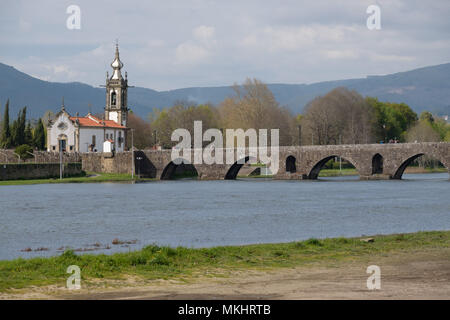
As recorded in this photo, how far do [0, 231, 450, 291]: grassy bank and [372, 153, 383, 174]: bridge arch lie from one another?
60004mm

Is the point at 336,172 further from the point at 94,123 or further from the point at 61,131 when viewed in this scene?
the point at 61,131

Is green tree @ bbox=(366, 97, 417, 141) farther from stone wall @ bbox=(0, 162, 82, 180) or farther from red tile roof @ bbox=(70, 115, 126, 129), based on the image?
stone wall @ bbox=(0, 162, 82, 180)

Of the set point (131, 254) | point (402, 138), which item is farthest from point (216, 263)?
point (402, 138)

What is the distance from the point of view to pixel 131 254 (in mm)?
19078

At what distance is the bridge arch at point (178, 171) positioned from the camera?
301ft

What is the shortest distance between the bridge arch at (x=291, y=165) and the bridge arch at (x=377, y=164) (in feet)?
33.3

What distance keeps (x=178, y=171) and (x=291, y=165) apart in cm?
1615

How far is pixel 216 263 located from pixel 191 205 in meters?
28.6

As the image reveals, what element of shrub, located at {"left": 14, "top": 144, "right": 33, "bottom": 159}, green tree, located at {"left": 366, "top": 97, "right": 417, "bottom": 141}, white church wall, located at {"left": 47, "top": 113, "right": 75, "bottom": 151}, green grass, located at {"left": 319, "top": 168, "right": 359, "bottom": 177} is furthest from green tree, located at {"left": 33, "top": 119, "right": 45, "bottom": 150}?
green tree, located at {"left": 366, "top": 97, "right": 417, "bottom": 141}

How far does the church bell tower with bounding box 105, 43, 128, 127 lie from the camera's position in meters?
114

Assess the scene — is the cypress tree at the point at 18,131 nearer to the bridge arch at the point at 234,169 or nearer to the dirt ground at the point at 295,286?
the bridge arch at the point at 234,169

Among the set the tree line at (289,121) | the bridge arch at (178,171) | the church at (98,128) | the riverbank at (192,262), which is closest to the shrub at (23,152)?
the church at (98,128)
